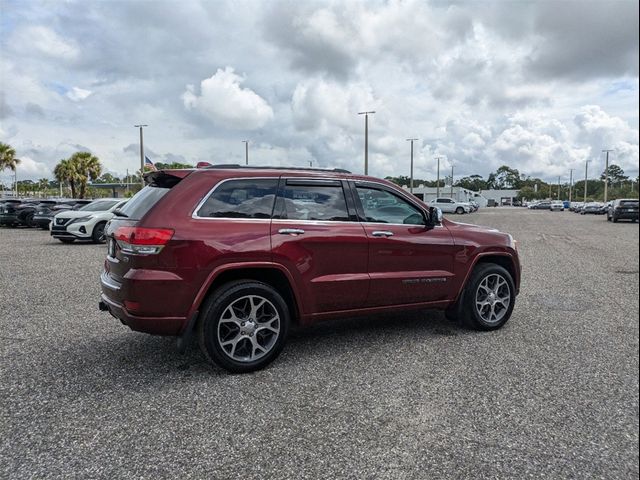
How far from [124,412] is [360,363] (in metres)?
1.92

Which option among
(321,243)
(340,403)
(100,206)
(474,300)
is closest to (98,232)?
(100,206)

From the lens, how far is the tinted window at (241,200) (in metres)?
3.79

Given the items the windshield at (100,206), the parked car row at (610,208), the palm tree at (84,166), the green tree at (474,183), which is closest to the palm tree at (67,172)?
the palm tree at (84,166)

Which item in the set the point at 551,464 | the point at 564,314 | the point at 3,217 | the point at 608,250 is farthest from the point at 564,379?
the point at 3,217

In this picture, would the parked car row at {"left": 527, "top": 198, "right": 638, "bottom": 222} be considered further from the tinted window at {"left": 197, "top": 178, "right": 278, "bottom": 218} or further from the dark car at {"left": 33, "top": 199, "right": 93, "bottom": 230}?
the dark car at {"left": 33, "top": 199, "right": 93, "bottom": 230}

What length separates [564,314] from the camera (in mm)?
5719

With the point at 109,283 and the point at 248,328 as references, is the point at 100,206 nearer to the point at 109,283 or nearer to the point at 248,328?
the point at 109,283

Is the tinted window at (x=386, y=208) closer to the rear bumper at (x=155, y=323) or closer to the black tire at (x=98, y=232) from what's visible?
the rear bumper at (x=155, y=323)

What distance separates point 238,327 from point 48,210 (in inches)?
896

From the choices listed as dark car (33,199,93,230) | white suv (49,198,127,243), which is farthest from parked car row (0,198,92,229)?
white suv (49,198,127,243)

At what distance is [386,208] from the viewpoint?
4598mm

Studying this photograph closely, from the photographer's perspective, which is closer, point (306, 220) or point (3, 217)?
point (306, 220)

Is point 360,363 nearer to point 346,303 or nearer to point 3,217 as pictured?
point 346,303

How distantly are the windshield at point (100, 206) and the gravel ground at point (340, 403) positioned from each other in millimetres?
10996
